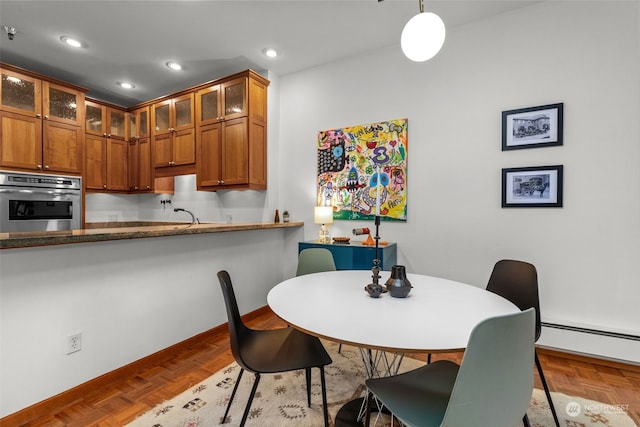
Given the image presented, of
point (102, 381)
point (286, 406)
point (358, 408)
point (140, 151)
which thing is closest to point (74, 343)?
point (102, 381)

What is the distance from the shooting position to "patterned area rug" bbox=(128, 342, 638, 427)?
160 cm

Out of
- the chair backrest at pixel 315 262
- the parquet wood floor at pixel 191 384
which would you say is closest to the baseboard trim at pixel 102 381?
the parquet wood floor at pixel 191 384

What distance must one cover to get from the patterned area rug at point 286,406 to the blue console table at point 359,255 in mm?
971

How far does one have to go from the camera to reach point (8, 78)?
123 inches

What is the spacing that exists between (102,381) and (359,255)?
214cm

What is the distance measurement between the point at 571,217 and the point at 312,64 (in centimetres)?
300

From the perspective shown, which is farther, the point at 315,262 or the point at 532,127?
the point at 532,127

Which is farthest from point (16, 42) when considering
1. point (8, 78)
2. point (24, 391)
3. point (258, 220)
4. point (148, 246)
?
point (24, 391)

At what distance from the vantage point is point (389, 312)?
122cm

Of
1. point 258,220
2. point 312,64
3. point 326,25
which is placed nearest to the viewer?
point 326,25

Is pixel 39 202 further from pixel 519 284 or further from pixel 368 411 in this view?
pixel 519 284

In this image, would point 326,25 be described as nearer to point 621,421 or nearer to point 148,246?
point 148,246

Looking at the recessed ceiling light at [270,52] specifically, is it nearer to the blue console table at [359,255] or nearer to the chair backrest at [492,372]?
the blue console table at [359,255]

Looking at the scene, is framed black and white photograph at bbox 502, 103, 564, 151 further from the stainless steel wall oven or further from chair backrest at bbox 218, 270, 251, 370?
the stainless steel wall oven
